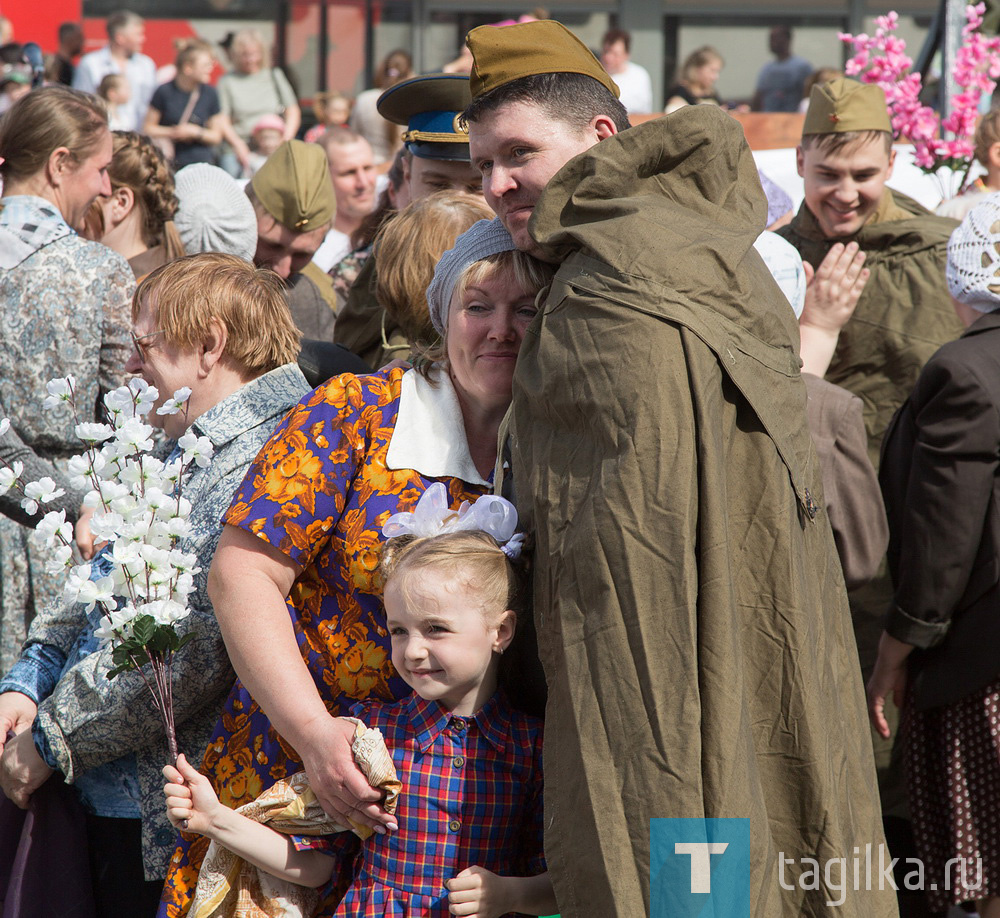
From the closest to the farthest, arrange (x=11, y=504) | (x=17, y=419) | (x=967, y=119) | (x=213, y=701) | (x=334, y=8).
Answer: (x=213, y=701) < (x=11, y=504) < (x=17, y=419) < (x=967, y=119) < (x=334, y=8)

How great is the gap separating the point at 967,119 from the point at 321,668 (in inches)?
177

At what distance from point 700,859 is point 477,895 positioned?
0.53 m

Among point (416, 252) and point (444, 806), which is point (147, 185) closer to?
point (416, 252)

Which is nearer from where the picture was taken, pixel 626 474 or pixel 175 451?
pixel 626 474

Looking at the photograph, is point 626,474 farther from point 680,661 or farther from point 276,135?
point 276,135

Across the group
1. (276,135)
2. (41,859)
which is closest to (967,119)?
(41,859)

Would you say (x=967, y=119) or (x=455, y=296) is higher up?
(x=455, y=296)

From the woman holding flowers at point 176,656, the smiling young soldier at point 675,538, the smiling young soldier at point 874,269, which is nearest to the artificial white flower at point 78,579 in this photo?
the woman holding flowers at point 176,656

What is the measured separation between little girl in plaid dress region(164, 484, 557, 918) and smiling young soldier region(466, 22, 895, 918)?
0.16 meters

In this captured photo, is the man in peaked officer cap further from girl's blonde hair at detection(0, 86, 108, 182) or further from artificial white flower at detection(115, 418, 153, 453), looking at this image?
artificial white flower at detection(115, 418, 153, 453)

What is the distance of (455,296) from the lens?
2213 mm

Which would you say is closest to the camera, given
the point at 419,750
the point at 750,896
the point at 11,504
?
the point at 750,896

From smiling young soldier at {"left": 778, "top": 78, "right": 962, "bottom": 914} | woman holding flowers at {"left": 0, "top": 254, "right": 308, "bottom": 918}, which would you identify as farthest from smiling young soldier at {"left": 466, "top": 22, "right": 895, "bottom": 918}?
smiling young soldier at {"left": 778, "top": 78, "right": 962, "bottom": 914}

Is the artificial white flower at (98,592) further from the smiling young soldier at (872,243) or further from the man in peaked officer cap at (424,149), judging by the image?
the smiling young soldier at (872,243)
